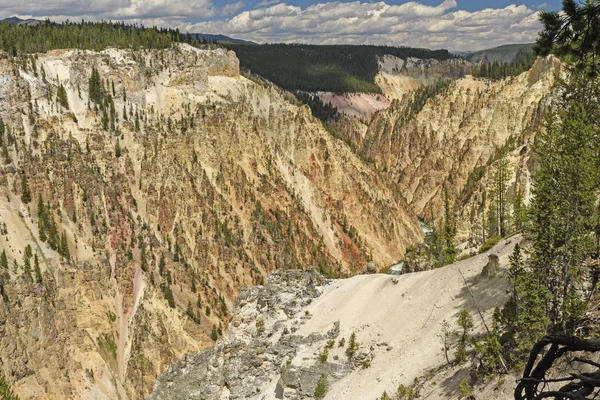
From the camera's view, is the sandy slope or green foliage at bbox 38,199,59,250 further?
green foliage at bbox 38,199,59,250

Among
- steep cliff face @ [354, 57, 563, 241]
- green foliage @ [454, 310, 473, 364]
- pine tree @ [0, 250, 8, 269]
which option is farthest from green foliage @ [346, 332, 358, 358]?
steep cliff face @ [354, 57, 563, 241]

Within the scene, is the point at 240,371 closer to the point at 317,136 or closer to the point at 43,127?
the point at 43,127

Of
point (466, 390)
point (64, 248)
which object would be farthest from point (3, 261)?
point (466, 390)

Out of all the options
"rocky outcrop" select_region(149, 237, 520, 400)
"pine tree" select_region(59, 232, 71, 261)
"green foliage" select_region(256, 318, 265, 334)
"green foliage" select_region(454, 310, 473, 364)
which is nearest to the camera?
"green foliage" select_region(454, 310, 473, 364)

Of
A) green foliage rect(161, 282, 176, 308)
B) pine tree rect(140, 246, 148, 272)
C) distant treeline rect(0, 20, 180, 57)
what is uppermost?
distant treeline rect(0, 20, 180, 57)

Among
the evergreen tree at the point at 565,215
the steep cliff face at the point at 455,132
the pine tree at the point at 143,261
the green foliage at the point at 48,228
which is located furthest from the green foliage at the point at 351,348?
the steep cliff face at the point at 455,132

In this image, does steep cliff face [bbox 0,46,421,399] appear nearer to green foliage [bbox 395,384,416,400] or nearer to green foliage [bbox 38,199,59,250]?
green foliage [bbox 38,199,59,250]
